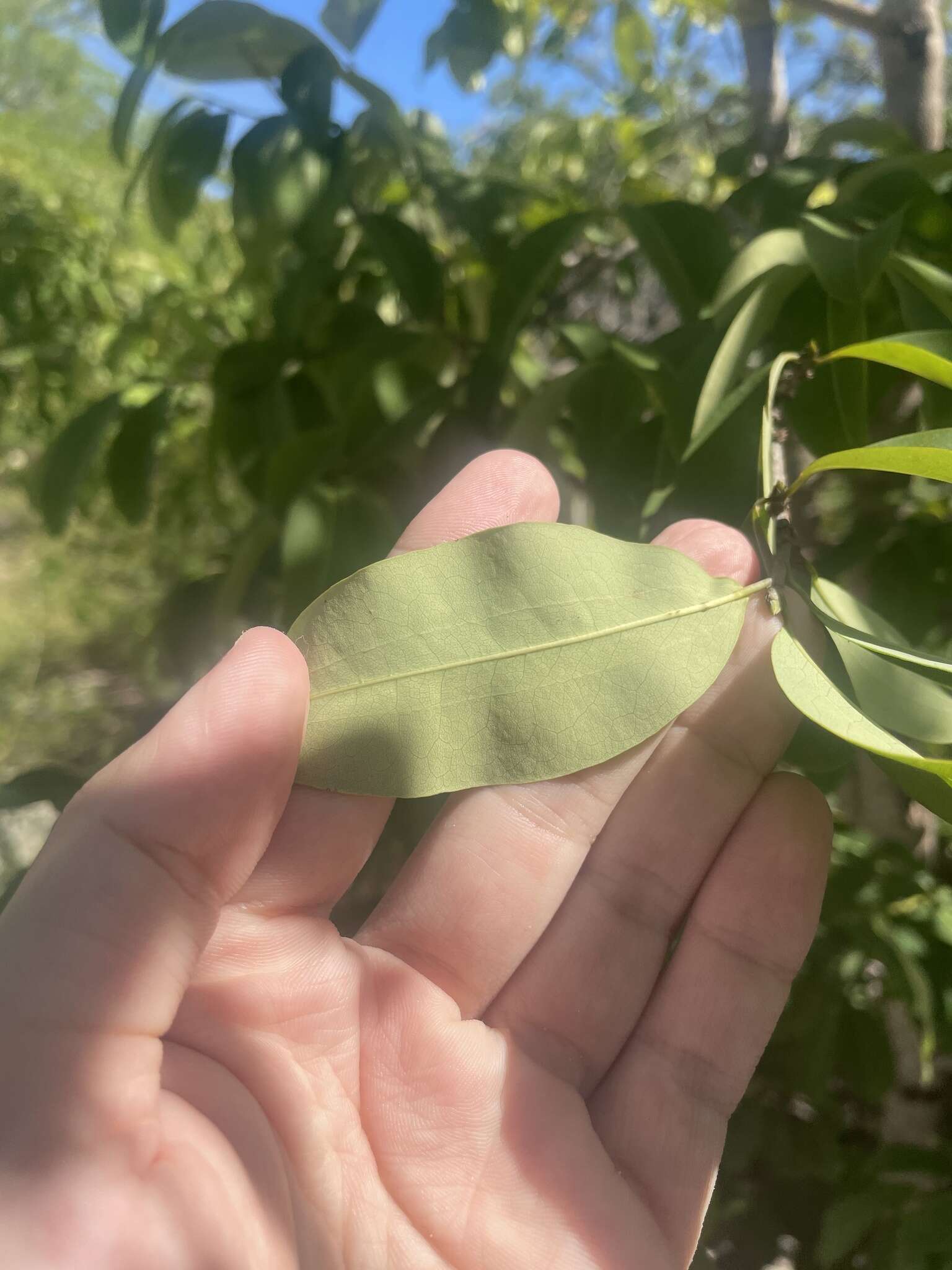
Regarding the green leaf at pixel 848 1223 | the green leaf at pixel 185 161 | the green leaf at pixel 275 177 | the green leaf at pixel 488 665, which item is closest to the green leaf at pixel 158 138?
the green leaf at pixel 185 161

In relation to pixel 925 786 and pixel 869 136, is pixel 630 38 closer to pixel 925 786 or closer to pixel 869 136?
pixel 869 136

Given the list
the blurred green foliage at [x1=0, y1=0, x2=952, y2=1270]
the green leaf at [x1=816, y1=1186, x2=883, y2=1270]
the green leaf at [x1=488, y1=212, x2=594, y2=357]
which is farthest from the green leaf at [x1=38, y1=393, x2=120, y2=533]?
the green leaf at [x1=816, y1=1186, x2=883, y2=1270]

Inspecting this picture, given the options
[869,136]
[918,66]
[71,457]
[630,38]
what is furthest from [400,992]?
[630,38]

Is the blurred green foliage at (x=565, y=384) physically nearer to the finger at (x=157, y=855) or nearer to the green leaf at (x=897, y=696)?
the green leaf at (x=897, y=696)

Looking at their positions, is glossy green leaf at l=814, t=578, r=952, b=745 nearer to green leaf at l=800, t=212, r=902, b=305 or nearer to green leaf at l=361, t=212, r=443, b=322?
green leaf at l=800, t=212, r=902, b=305

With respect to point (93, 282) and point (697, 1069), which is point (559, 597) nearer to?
point (697, 1069)

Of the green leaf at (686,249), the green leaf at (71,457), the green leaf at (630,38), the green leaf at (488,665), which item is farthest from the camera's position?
the green leaf at (630,38)
